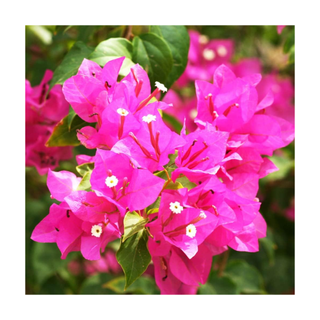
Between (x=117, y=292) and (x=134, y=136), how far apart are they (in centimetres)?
86

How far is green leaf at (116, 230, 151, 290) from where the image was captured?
0.64m

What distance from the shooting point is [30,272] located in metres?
1.42

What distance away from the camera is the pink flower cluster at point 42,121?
3.21 ft

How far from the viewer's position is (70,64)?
2.91 feet

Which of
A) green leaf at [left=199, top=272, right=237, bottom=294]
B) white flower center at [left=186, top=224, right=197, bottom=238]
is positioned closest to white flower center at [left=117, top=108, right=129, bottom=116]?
white flower center at [left=186, top=224, right=197, bottom=238]

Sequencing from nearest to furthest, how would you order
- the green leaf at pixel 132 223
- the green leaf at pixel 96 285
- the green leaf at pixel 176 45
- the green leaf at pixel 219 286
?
1. the green leaf at pixel 132 223
2. the green leaf at pixel 176 45
3. the green leaf at pixel 219 286
4. the green leaf at pixel 96 285

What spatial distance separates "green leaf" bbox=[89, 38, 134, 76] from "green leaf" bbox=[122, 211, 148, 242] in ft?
1.09

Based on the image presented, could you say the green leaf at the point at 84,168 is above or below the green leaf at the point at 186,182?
above

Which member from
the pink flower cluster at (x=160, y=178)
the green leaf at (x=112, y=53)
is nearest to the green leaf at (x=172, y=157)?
the pink flower cluster at (x=160, y=178)

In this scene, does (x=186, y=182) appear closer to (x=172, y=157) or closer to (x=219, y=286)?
(x=172, y=157)

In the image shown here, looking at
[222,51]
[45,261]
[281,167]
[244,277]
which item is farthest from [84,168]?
[222,51]

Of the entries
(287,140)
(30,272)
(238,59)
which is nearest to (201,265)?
(287,140)

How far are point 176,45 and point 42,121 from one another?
385 millimetres

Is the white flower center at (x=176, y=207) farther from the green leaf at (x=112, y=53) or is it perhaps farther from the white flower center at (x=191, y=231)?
the green leaf at (x=112, y=53)
